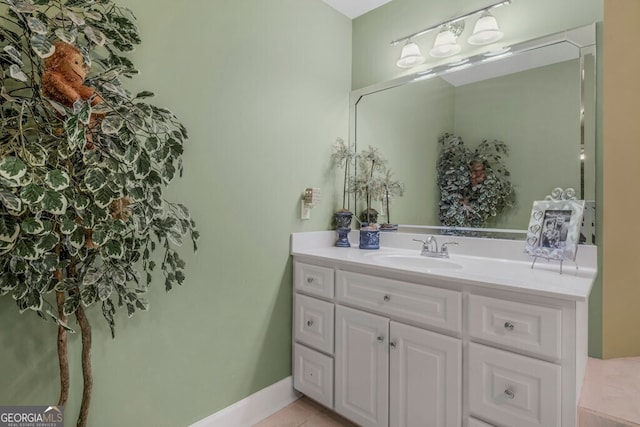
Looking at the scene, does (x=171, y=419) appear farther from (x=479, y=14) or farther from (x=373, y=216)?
(x=479, y=14)

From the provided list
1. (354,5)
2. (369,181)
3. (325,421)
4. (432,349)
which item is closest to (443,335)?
(432,349)

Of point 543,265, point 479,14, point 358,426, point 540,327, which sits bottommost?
point 358,426

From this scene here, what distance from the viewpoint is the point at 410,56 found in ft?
6.89

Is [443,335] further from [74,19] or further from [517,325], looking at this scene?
[74,19]

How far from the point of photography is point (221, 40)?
5.56 ft

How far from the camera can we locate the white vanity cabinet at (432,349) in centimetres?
110

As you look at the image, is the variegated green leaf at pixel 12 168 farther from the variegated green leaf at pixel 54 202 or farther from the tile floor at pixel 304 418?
the tile floor at pixel 304 418

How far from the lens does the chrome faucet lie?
1882mm

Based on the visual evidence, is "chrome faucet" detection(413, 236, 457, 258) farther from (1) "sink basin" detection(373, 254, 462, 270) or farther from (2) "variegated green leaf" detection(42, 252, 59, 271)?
(2) "variegated green leaf" detection(42, 252, 59, 271)

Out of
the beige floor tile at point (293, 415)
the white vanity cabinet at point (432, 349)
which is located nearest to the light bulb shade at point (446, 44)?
the white vanity cabinet at point (432, 349)

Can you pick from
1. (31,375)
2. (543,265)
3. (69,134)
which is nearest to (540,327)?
(543,265)

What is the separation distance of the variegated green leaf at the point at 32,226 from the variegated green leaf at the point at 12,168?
0.12m

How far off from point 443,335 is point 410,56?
1655 mm

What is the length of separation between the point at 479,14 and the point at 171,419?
8.55ft
